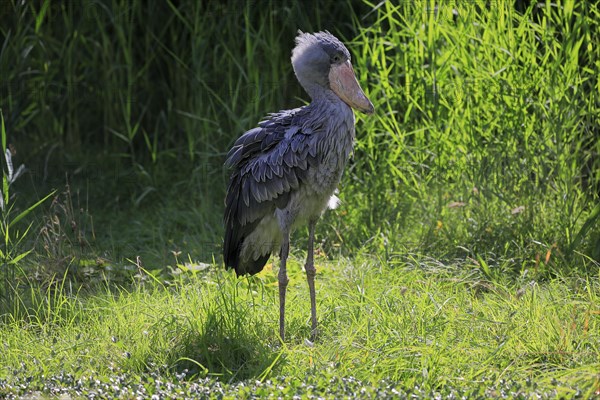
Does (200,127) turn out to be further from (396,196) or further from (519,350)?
(519,350)

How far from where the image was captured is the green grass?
369 cm

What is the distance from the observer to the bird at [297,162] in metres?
4.32

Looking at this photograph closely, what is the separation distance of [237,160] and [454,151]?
156 cm

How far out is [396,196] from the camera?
570cm

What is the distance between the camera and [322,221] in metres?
5.71

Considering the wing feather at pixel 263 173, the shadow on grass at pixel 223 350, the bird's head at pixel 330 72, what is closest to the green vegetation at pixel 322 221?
the shadow on grass at pixel 223 350

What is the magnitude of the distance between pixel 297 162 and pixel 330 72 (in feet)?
1.46

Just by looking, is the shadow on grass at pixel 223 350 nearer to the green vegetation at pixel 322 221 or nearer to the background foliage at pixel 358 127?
the green vegetation at pixel 322 221

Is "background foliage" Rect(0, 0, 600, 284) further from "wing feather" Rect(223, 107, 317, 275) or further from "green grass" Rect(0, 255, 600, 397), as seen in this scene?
"wing feather" Rect(223, 107, 317, 275)

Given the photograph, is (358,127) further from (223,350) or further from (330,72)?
(223,350)

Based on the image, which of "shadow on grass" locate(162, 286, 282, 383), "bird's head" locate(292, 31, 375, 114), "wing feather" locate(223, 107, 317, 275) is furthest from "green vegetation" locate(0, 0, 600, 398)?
"bird's head" locate(292, 31, 375, 114)

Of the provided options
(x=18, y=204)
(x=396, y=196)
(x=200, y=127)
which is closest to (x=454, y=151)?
(x=396, y=196)

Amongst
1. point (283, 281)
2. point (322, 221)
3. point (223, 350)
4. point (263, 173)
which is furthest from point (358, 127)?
point (223, 350)

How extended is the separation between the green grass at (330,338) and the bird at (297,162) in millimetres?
247
